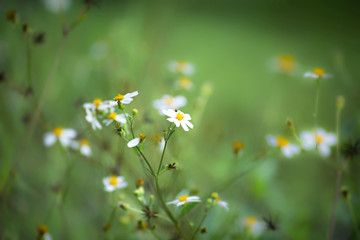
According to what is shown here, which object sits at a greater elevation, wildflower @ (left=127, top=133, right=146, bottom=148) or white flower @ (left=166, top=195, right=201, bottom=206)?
wildflower @ (left=127, top=133, right=146, bottom=148)

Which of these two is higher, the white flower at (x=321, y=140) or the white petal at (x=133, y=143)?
the white flower at (x=321, y=140)

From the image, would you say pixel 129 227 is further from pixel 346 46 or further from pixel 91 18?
pixel 346 46

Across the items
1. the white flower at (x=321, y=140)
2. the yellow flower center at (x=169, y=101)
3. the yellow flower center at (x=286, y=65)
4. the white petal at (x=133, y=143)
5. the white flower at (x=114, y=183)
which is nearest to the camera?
the white petal at (x=133, y=143)

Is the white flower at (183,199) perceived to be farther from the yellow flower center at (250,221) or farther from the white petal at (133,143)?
the yellow flower center at (250,221)

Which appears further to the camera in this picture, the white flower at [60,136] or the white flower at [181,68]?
the white flower at [181,68]

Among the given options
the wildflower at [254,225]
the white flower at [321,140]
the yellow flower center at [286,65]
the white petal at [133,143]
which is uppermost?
the yellow flower center at [286,65]

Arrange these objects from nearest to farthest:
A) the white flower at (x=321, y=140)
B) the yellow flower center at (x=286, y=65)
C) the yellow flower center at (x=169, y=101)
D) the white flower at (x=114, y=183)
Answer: the white flower at (x=114, y=183), the yellow flower center at (x=169, y=101), the white flower at (x=321, y=140), the yellow flower center at (x=286, y=65)

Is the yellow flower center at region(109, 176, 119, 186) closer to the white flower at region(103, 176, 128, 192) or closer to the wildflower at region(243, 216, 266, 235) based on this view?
the white flower at region(103, 176, 128, 192)

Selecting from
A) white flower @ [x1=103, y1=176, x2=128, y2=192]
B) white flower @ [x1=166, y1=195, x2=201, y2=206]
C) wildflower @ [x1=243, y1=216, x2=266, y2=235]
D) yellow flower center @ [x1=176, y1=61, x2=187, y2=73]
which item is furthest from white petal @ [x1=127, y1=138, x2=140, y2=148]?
yellow flower center @ [x1=176, y1=61, x2=187, y2=73]

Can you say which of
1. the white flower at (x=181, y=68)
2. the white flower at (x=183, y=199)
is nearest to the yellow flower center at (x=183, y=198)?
the white flower at (x=183, y=199)
